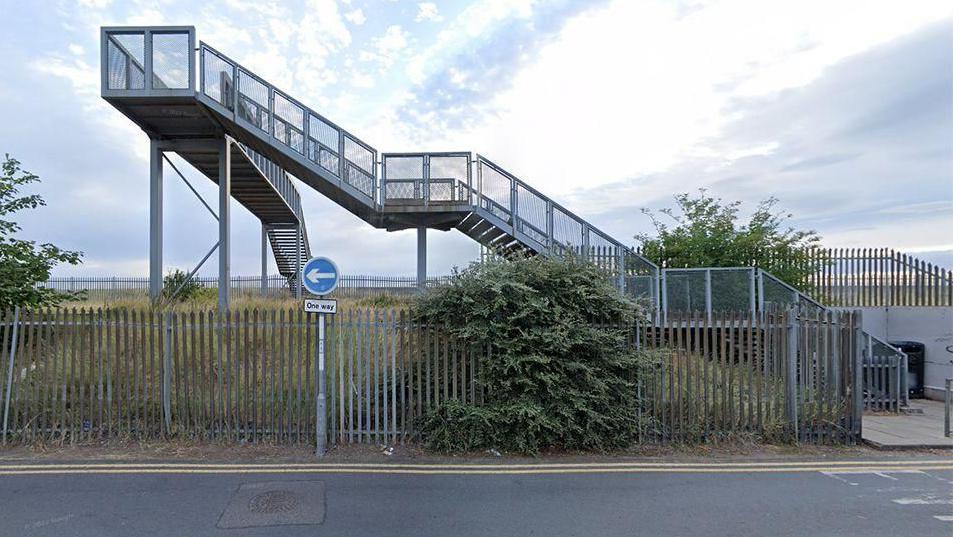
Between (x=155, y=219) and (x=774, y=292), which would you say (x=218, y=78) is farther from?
(x=774, y=292)

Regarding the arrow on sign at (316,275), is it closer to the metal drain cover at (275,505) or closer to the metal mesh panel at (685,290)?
the metal drain cover at (275,505)

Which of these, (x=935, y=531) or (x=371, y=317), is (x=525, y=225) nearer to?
(x=371, y=317)

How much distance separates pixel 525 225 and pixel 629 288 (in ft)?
11.0

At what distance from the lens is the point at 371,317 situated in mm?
6977

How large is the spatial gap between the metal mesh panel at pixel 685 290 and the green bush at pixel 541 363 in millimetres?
5047

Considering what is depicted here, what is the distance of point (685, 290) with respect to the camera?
11.2 metres

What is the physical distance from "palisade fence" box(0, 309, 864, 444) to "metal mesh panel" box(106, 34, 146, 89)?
24.0 ft

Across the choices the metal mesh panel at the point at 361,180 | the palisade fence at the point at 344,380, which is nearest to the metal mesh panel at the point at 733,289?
the palisade fence at the point at 344,380

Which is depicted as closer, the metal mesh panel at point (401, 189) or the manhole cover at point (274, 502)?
the manhole cover at point (274, 502)

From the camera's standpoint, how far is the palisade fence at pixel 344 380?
6703 millimetres

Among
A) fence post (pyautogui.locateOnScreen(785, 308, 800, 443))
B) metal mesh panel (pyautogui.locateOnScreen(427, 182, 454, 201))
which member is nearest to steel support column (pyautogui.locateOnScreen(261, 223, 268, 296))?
metal mesh panel (pyautogui.locateOnScreen(427, 182, 454, 201))

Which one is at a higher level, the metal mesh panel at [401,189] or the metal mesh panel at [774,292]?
the metal mesh panel at [401,189]

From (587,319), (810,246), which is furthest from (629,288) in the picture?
(810,246)

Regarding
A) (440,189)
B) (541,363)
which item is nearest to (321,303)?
(541,363)
